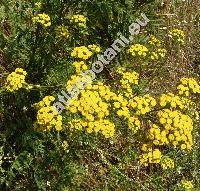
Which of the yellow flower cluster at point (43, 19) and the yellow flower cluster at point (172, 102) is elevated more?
the yellow flower cluster at point (43, 19)

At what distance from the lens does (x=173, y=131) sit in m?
3.96

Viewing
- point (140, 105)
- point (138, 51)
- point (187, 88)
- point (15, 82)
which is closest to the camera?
point (15, 82)

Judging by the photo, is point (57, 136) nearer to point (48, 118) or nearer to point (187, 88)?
point (48, 118)

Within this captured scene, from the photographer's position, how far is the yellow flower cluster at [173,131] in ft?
12.8

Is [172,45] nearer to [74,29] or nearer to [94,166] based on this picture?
[74,29]

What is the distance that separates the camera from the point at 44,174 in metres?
4.49

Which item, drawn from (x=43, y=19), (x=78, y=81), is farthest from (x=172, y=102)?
(x=43, y=19)

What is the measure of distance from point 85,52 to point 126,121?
83 cm

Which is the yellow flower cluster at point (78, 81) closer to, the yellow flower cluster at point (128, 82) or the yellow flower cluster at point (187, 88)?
the yellow flower cluster at point (128, 82)

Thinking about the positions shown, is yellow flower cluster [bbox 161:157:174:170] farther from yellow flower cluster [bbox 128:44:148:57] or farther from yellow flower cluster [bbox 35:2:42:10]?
yellow flower cluster [bbox 35:2:42:10]

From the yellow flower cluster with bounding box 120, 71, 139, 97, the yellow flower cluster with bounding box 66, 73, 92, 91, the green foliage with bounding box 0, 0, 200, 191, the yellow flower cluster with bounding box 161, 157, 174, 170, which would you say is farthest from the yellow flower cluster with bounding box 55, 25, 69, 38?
the yellow flower cluster with bounding box 161, 157, 174, 170

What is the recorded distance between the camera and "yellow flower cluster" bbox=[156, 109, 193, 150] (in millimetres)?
3891

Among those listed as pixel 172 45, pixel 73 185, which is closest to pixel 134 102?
pixel 73 185

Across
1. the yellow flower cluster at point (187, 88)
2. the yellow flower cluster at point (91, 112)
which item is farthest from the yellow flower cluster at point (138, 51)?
the yellow flower cluster at point (91, 112)
